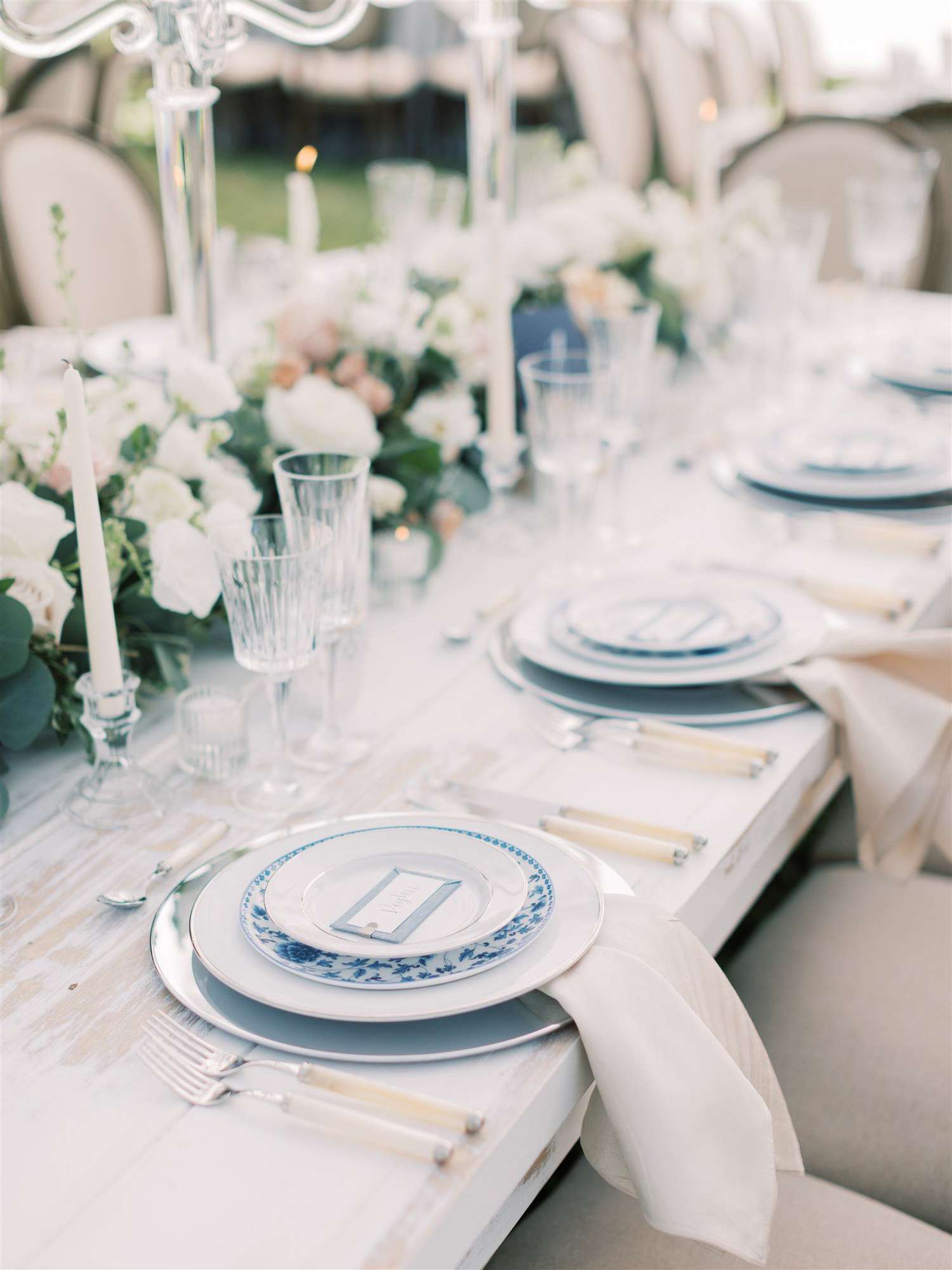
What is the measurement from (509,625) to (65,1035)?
2.02 feet

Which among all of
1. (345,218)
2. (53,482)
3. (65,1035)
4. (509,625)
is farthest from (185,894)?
(345,218)

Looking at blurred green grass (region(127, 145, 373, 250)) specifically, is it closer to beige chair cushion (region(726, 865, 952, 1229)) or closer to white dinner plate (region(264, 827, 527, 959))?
beige chair cushion (region(726, 865, 952, 1229))

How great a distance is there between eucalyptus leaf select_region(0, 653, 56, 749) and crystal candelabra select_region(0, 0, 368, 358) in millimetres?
492

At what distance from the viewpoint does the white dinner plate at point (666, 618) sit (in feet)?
3.71

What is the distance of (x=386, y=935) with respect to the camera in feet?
2.46

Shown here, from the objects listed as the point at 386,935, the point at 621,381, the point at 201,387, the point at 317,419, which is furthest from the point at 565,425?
the point at 386,935

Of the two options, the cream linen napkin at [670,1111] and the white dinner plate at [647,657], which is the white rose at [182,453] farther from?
the cream linen napkin at [670,1111]

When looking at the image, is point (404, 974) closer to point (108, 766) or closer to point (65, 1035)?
point (65, 1035)

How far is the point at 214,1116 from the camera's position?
66cm

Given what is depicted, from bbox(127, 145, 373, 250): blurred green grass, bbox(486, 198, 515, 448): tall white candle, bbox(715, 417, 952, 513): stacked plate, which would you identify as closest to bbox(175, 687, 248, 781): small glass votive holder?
bbox(486, 198, 515, 448): tall white candle

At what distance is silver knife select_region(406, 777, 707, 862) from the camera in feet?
2.95

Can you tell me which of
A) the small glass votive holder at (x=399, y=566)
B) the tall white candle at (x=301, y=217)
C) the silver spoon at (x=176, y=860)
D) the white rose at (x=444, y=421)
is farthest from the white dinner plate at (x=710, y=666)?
the tall white candle at (x=301, y=217)

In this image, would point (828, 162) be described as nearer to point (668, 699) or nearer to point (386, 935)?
point (668, 699)

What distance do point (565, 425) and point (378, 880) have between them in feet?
2.03
